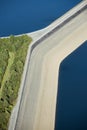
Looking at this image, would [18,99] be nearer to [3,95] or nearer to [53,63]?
[3,95]

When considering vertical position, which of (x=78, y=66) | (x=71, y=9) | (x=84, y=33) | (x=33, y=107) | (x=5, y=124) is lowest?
(x=5, y=124)

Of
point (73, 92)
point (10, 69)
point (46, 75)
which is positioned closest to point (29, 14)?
point (10, 69)

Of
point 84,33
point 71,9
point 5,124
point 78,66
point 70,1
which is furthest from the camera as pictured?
point 70,1

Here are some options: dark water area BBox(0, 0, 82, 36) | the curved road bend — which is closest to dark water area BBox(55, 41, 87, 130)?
the curved road bend

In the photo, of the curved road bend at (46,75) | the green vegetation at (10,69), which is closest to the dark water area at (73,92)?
the curved road bend at (46,75)

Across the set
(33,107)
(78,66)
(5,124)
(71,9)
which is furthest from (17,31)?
(5,124)

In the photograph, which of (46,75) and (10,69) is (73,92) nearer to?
(46,75)

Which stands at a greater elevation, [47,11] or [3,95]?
[47,11]
